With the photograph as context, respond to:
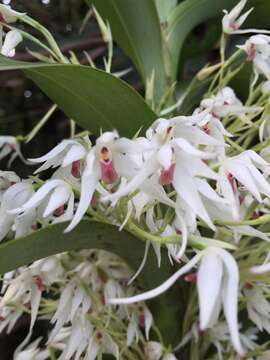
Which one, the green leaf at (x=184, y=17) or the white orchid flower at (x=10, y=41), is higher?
the white orchid flower at (x=10, y=41)

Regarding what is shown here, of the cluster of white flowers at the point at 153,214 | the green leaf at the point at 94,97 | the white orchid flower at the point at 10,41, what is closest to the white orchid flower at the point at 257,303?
the cluster of white flowers at the point at 153,214

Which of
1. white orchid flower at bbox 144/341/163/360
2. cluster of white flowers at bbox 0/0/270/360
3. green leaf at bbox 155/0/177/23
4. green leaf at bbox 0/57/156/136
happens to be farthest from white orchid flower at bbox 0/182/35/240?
green leaf at bbox 155/0/177/23

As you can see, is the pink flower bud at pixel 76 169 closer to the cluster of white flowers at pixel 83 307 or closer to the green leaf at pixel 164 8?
the cluster of white flowers at pixel 83 307

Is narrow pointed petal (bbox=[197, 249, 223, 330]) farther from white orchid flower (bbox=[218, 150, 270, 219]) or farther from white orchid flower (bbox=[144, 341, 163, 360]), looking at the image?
white orchid flower (bbox=[144, 341, 163, 360])

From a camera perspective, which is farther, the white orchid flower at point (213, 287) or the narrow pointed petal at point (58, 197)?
the narrow pointed petal at point (58, 197)

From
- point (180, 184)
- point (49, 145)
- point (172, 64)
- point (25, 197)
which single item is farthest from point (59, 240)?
point (49, 145)

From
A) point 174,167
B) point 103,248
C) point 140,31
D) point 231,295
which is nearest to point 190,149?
point 174,167
